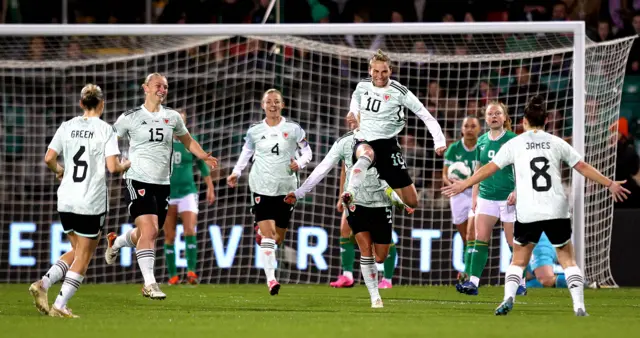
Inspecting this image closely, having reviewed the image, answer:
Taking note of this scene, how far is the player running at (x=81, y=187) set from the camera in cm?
884

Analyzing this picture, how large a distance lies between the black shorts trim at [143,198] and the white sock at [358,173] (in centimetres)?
209

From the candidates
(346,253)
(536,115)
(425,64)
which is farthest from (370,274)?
(425,64)

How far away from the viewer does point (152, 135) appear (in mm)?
11086

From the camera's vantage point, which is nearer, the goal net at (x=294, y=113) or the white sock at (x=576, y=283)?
the white sock at (x=576, y=283)

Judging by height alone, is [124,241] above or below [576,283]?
above

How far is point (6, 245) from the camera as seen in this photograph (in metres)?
15.1

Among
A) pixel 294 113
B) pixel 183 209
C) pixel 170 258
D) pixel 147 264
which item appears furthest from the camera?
pixel 294 113

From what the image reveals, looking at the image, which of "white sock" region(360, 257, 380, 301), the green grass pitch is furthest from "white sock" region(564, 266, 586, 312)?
"white sock" region(360, 257, 380, 301)

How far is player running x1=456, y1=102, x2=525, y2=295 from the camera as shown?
39.0 feet

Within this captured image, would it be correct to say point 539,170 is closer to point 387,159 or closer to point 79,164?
point 387,159

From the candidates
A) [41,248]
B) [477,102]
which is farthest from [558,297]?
[41,248]

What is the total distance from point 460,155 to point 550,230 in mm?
4820

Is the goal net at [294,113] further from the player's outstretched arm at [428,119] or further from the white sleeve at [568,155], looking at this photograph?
the white sleeve at [568,155]

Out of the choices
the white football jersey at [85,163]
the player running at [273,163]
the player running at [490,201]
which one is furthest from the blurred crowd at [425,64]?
the white football jersey at [85,163]
